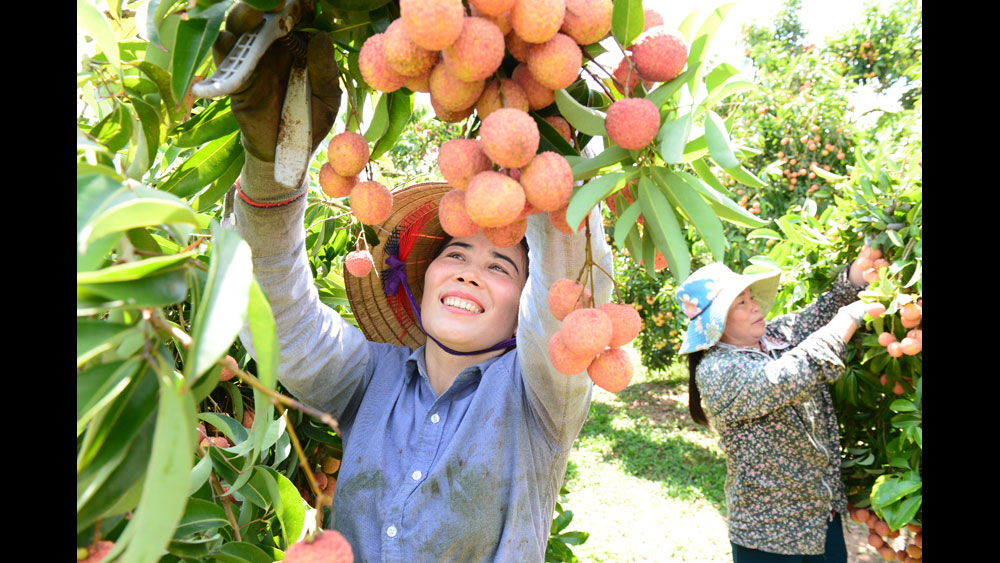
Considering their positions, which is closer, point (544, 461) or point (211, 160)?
point (211, 160)

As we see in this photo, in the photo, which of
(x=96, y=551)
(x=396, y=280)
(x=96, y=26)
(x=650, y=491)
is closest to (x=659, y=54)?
(x=96, y=26)

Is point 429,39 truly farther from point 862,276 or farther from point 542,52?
point 862,276

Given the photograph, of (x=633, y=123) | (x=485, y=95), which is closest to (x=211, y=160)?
(x=485, y=95)

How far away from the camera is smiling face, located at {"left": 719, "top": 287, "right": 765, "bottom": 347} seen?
7.57 feet

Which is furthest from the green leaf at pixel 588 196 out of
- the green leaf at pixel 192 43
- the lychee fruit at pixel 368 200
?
the green leaf at pixel 192 43

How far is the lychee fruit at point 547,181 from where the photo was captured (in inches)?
20.8

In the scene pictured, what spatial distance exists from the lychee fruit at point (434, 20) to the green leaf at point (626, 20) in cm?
16

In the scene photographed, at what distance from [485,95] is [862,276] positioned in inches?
80.2

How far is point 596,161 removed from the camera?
59 cm

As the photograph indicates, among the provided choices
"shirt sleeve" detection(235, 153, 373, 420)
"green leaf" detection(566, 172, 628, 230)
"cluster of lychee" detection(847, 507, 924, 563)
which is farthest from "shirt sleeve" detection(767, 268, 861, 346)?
"green leaf" detection(566, 172, 628, 230)

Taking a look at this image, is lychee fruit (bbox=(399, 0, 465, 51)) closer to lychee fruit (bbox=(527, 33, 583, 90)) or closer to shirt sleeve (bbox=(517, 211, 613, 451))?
lychee fruit (bbox=(527, 33, 583, 90))

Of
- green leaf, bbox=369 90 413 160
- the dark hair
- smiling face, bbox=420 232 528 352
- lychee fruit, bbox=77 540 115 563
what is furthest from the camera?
the dark hair

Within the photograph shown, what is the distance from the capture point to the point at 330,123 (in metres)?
0.74

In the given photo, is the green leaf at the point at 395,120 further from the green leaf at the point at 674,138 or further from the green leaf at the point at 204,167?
the green leaf at the point at 674,138
